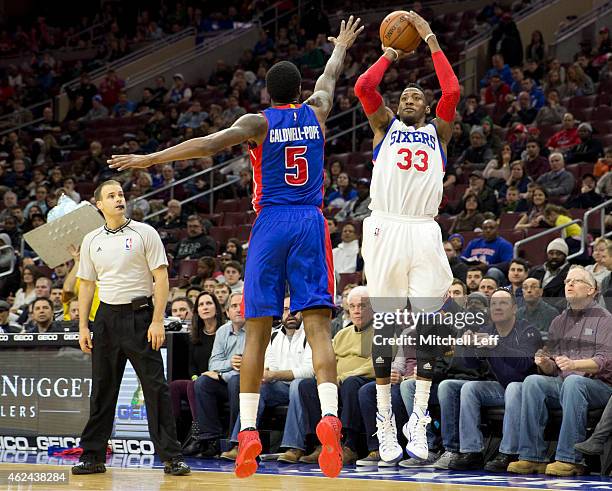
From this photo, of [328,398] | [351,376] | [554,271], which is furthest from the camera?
[554,271]

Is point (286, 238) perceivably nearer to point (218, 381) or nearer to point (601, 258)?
point (218, 381)

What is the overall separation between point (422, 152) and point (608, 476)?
2.88 metres

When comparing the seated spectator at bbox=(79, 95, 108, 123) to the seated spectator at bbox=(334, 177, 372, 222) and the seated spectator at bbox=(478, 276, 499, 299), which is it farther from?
the seated spectator at bbox=(478, 276, 499, 299)

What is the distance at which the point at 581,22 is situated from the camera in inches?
755

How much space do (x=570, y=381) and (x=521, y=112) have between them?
9.04 meters

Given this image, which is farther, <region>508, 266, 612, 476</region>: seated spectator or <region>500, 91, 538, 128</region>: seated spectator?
<region>500, 91, 538, 128</region>: seated spectator

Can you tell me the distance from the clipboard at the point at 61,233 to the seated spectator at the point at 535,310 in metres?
4.31

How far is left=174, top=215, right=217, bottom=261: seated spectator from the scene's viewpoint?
50.6 ft

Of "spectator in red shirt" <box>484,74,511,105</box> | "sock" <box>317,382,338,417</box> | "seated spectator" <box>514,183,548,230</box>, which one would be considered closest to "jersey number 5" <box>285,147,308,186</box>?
"sock" <box>317,382,338,417</box>

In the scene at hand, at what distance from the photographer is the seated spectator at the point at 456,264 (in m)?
11.6

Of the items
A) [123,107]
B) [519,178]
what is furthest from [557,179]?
[123,107]

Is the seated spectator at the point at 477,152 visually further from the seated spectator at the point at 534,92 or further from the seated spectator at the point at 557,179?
the seated spectator at the point at 557,179

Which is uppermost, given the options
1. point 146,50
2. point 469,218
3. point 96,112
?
point 146,50

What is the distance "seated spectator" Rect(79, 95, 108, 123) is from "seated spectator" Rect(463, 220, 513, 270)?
12.7m
